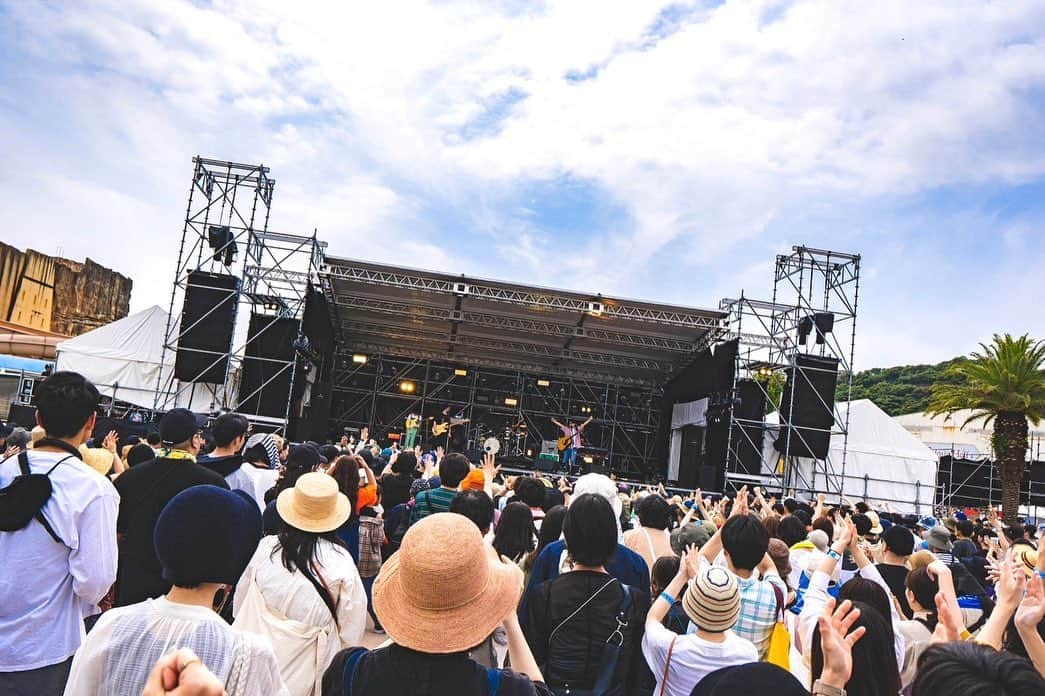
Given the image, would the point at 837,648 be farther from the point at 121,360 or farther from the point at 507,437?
the point at 507,437

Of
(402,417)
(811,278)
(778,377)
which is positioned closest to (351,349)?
(402,417)

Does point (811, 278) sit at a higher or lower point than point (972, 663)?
higher

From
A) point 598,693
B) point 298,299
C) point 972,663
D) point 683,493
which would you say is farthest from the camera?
point 683,493

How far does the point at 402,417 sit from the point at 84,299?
21996mm

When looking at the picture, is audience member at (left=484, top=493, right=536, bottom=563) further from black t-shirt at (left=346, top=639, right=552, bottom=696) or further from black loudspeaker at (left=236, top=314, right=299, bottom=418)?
black loudspeaker at (left=236, top=314, right=299, bottom=418)

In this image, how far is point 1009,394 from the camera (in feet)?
55.9

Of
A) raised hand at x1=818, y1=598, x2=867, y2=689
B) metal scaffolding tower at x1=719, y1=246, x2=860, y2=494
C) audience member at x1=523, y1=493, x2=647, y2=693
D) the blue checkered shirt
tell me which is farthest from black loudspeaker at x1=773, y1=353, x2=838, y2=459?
raised hand at x1=818, y1=598, x2=867, y2=689

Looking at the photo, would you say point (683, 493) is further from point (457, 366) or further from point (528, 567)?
point (528, 567)

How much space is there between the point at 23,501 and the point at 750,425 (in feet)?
54.2

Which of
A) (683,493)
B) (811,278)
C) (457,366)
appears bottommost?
(683,493)

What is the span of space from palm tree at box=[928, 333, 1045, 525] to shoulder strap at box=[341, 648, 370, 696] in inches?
747

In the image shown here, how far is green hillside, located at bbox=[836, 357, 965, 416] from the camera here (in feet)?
140

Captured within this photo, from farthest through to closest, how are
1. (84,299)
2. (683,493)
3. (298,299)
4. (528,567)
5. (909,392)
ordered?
(909,392)
(84,299)
(683,493)
(298,299)
(528,567)

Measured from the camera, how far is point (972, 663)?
1.18m
